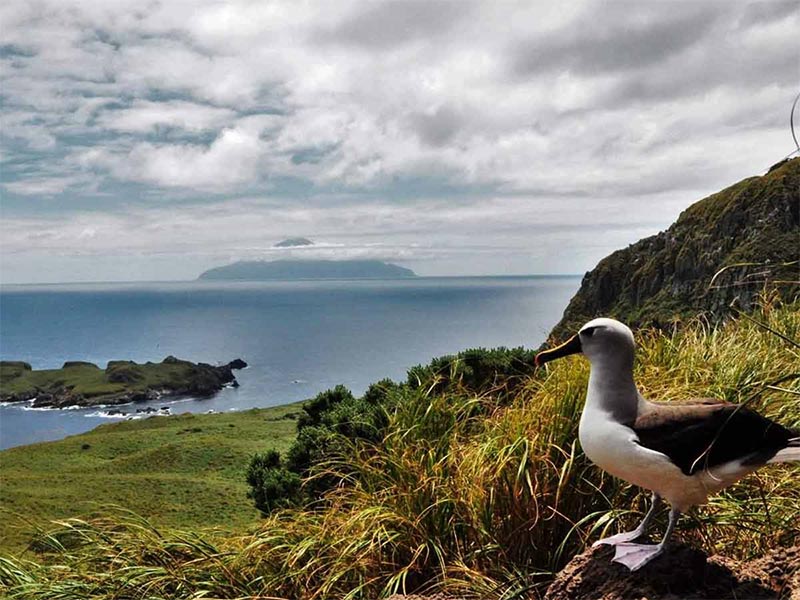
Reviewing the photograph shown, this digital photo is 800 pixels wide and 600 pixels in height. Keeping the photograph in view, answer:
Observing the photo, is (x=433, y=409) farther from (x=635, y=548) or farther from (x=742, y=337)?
(x=742, y=337)

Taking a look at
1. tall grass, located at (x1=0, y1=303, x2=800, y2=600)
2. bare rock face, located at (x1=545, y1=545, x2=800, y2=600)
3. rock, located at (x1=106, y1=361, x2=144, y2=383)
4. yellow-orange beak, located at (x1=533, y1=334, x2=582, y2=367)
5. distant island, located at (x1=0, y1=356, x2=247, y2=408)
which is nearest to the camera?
bare rock face, located at (x1=545, y1=545, x2=800, y2=600)

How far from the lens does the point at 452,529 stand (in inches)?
187

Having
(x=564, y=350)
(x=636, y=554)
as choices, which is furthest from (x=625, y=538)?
(x=564, y=350)

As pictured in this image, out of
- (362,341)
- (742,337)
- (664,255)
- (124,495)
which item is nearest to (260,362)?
(362,341)

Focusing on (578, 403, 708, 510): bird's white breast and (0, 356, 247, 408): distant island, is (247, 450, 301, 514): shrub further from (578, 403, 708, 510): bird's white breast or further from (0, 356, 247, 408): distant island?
(0, 356, 247, 408): distant island

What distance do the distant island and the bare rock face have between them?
111 metres

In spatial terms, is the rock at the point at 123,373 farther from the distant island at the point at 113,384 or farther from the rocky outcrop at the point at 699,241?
the rocky outcrop at the point at 699,241

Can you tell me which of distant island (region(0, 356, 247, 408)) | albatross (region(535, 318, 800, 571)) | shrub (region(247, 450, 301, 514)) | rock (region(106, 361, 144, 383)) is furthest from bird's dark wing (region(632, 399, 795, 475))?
rock (region(106, 361, 144, 383))

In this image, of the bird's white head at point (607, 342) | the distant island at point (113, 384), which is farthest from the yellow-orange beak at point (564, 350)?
the distant island at point (113, 384)

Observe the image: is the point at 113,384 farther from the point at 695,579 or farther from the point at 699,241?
the point at 695,579

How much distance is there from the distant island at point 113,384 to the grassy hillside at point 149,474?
172 ft

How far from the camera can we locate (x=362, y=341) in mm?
180125

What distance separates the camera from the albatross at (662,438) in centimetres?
326

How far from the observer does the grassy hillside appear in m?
27.9
